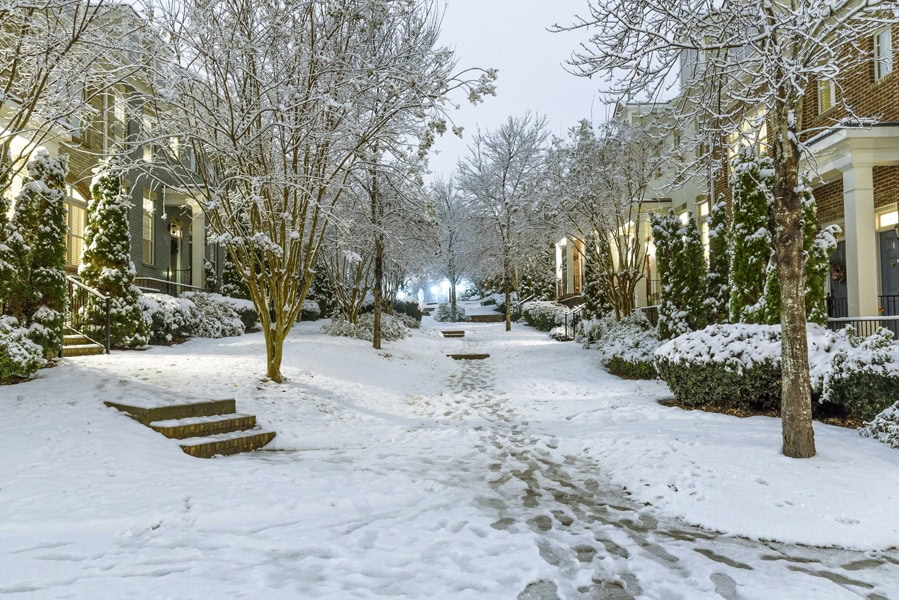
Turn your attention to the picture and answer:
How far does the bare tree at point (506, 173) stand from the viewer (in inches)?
1057

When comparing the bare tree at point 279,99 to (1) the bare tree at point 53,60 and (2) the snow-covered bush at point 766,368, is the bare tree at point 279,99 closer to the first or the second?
(1) the bare tree at point 53,60

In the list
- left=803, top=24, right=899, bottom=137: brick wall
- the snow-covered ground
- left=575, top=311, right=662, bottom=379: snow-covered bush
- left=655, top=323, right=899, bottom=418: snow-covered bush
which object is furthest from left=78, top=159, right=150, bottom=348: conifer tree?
left=803, top=24, right=899, bottom=137: brick wall

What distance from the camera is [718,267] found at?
11.2 metres

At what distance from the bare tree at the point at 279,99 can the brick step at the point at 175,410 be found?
2183 mm

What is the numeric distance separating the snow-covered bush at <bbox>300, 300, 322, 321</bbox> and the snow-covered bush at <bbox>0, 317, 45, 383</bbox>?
15601 mm

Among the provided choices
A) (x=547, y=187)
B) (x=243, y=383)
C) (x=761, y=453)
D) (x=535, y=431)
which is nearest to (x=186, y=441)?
(x=243, y=383)

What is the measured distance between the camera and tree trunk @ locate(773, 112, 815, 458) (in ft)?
18.1

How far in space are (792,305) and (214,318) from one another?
1502 cm

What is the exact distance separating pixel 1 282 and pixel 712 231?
40.6 feet

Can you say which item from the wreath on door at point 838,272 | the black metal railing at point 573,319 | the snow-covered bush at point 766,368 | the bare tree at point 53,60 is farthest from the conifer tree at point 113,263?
the wreath on door at point 838,272

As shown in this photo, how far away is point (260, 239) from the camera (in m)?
7.97

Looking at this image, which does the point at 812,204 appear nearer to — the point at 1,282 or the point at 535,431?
the point at 535,431

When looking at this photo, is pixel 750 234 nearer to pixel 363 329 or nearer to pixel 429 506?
pixel 429 506

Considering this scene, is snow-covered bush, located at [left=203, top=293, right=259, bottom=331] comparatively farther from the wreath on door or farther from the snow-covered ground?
the wreath on door
